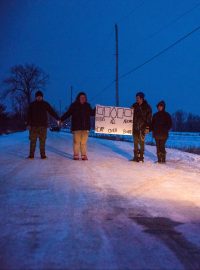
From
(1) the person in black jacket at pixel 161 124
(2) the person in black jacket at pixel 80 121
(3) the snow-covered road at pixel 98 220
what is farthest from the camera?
(1) the person in black jacket at pixel 161 124

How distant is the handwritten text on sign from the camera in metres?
17.2

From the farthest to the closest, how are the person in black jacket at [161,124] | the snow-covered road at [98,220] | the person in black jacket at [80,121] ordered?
the person in black jacket at [161,124]
the person in black jacket at [80,121]
the snow-covered road at [98,220]

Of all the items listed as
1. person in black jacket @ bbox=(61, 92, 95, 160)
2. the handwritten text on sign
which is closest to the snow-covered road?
A: person in black jacket @ bbox=(61, 92, 95, 160)

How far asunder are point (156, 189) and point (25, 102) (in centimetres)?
8960

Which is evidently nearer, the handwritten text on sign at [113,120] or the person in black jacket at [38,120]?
the person in black jacket at [38,120]

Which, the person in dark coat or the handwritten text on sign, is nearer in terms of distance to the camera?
the person in dark coat

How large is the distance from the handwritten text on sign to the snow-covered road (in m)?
5.46

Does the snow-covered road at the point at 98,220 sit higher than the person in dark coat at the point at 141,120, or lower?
lower

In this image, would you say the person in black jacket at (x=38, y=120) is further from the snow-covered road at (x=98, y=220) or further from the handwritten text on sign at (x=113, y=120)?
the snow-covered road at (x=98, y=220)

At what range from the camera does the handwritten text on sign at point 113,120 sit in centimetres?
1720

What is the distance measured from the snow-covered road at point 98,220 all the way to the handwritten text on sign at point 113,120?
5456mm

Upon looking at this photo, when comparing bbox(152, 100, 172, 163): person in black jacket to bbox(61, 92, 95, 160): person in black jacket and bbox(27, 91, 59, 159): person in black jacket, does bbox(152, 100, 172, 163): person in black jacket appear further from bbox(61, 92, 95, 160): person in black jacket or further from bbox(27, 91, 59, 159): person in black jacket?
bbox(27, 91, 59, 159): person in black jacket

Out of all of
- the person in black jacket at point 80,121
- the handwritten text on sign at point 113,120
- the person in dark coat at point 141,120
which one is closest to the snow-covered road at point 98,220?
the person in black jacket at point 80,121

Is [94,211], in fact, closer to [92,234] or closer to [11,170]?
[92,234]
